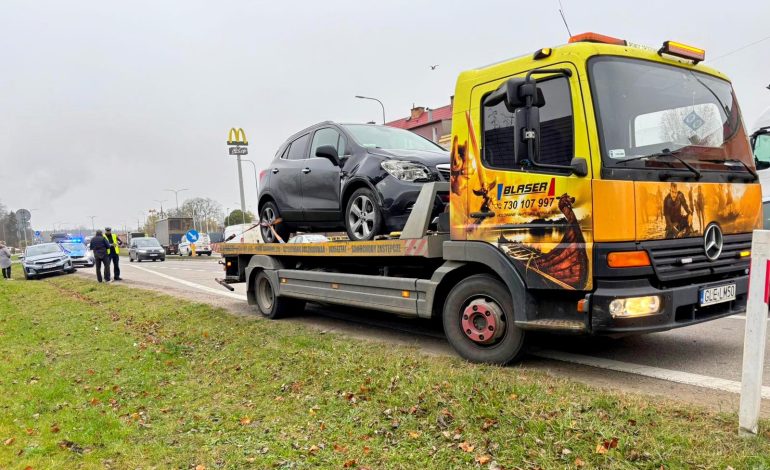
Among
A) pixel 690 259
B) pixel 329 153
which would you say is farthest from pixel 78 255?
pixel 690 259

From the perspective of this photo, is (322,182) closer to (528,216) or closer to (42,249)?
(528,216)

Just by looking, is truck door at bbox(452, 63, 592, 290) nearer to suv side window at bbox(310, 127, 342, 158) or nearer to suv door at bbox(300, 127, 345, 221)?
suv door at bbox(300, 127, 345, 221)

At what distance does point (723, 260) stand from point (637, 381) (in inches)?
47.3

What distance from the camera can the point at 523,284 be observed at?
432 cm

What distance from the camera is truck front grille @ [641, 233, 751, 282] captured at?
155 inches

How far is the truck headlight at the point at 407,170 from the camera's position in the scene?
5.81 metres

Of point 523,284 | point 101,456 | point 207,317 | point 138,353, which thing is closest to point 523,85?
point 523,284

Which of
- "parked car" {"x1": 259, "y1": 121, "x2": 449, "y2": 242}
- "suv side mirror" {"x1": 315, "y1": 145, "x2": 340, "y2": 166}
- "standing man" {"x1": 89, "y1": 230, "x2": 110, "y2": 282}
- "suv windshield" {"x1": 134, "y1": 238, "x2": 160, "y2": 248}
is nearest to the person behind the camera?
"parked car" {"x1": 259, "y1": 121, "x2": 449, "y2": 242}

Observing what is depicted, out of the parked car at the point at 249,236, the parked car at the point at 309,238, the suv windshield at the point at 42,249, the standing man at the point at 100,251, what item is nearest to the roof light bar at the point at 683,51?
the parked car at the point at 309,238

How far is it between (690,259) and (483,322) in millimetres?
1720

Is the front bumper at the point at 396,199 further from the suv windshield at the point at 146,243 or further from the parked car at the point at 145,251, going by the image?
the suv windshield at the point at 146,243

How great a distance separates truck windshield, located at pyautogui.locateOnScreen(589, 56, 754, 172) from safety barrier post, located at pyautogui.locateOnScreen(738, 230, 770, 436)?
3.87 ft

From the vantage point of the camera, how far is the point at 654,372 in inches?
177

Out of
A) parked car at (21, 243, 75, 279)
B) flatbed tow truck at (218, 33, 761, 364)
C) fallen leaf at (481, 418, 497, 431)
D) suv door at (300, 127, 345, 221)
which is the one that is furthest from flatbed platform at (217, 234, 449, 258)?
parked car at (21, 243, 75, 279)
